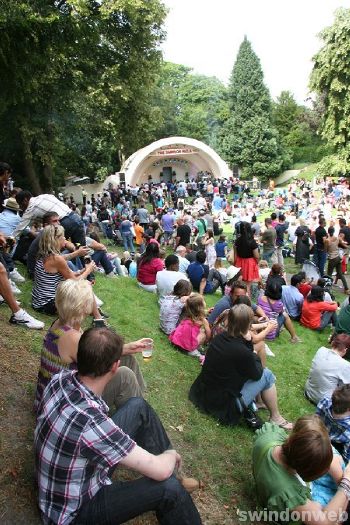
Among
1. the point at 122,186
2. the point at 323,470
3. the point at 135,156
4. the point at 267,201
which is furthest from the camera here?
the point at 135,156

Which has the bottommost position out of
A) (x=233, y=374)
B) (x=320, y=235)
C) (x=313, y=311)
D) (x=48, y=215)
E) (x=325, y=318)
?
(x=325, y=318)

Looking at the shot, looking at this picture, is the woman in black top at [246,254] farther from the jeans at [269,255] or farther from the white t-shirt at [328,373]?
the jeans at [269,255]

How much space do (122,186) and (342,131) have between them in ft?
52.6

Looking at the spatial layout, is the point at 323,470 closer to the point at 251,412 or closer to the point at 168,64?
the point at 251,412

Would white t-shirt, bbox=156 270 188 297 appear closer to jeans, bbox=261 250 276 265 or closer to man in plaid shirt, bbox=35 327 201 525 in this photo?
man in plaid shirt, bbox=35 327 201 525

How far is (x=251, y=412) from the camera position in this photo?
4398 mm

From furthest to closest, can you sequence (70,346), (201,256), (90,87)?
(90,87) → (201,256) → (70,346)

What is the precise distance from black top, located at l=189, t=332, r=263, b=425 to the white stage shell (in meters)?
29.8

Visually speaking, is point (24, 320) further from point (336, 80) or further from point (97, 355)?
point (336, 80)

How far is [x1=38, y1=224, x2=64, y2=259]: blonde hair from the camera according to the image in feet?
16.7

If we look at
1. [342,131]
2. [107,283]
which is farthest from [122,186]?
[107,283]

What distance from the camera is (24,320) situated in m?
5.02

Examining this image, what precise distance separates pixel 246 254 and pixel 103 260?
3.06 m

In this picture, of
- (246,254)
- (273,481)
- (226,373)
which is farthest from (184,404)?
(246,254)
